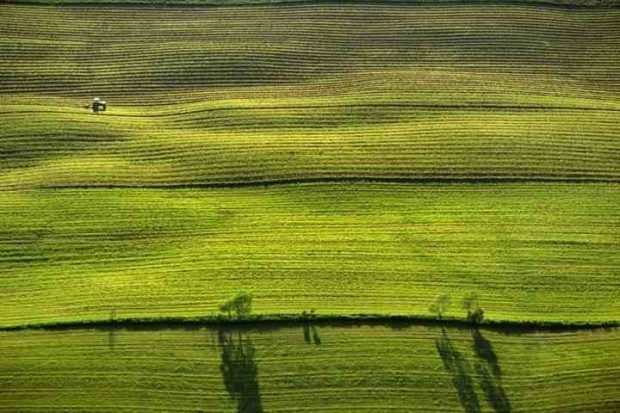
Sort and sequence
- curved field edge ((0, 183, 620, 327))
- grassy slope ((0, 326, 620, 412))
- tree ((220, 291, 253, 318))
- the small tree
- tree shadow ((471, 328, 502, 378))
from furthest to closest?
curved field edge ((0, 183, 620, 327)) < the small tree < tree ((220, 291, 253, 318)) < tree shadow ((471, 328, 502, 378)) < grassy slope ((0, 326, 620, 412))

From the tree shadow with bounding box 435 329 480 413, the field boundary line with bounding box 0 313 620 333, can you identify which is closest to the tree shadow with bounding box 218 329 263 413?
the field boundary line with bounding box 0 313 620 333

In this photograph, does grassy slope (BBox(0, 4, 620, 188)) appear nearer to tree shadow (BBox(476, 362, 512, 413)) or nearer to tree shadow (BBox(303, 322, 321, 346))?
tree shadow (BBox(303, 322, 321, 346))

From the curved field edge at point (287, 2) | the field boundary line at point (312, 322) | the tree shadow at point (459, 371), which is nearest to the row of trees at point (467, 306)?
the field boundary line at point (312, 322)

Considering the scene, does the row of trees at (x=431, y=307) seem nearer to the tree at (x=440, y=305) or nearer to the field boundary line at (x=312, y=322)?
the tree at (x=440, y=305)

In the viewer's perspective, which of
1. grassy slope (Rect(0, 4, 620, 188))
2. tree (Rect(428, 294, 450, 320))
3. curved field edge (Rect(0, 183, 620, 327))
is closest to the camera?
tree (Rect(428, 294, 450, 320))

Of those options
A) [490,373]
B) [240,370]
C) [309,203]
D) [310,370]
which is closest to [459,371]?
[490,373]
